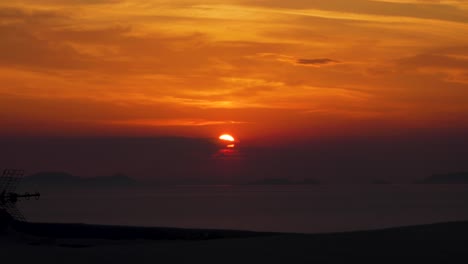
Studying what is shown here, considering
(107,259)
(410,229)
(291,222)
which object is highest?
(291,222)

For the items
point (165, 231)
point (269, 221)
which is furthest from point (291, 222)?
point (165, 231)

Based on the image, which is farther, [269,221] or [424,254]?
[269,221]

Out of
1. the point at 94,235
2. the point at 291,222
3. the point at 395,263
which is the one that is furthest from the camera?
the point at 291,222

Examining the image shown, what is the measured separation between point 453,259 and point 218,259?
4687mm

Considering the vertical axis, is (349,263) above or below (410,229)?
below

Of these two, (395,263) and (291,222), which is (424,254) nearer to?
(395,263)

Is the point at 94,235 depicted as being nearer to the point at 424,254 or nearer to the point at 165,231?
the point at 165,231

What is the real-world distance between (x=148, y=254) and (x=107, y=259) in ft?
2.96

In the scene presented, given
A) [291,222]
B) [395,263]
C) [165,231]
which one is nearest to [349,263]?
[395,263]

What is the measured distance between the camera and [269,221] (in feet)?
271

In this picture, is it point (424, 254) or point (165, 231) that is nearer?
point (424, 254)

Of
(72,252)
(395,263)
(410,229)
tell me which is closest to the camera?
(395,263)

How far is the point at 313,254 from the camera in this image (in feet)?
50.9

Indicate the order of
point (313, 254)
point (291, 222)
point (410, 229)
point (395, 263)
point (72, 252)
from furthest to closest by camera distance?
point (291, 222), point (410, 229), point (72, 252), point (313, 254), point (395, 263)
